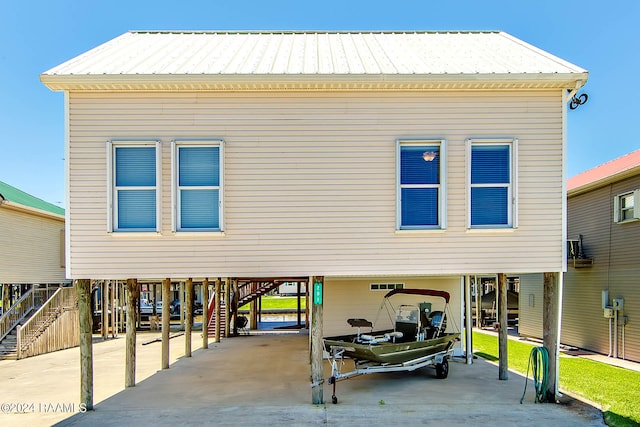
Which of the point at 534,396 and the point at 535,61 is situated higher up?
the point at 535,61

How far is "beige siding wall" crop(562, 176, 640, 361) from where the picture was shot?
14.6 meters

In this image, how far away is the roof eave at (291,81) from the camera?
8.09 metres

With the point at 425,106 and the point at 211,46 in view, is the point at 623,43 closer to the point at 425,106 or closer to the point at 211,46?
the point at 425,106

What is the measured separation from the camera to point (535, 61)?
9.01m

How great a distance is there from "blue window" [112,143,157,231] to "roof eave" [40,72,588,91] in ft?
3.78

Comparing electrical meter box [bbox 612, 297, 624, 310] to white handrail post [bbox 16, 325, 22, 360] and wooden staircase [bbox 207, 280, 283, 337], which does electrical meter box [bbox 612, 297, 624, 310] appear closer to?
wooden staircase [bbox 207, 280, 283, 337]

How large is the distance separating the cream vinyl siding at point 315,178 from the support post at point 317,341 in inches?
16.8

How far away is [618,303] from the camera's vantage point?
49.5ft

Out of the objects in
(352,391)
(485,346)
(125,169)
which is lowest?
(485,346)

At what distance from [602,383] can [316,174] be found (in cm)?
867

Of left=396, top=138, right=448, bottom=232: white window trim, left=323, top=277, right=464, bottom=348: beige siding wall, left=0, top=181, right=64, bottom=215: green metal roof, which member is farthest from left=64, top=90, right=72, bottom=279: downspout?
left=0, top=181, right=64, bottom=215: green metal roof

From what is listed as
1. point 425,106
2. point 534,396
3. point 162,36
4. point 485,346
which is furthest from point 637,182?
point 162,36

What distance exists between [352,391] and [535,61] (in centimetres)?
788

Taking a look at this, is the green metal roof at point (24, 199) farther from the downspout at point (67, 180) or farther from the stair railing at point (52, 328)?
the downspout at point (67, 180)
